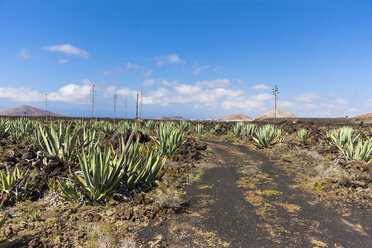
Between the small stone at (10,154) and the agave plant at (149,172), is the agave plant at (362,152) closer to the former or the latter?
the agave plant at (149,172)

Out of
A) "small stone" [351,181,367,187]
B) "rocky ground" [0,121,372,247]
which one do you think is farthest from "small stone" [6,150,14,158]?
"small stone" [351,181,367,187]

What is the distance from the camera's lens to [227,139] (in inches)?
660

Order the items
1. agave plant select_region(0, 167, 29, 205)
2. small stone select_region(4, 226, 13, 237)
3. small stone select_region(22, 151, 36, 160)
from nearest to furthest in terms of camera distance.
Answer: small stone select_region(4, 226, 13, 237)
agave plant select_region(0, 167, 29, 205)
small stone select_region(22, 151, 36, 160)

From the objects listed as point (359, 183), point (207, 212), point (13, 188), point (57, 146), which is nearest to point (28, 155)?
point (57, 146)

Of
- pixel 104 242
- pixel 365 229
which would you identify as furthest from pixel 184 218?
pixel 365 229

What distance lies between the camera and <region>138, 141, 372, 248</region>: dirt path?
340 centimetres

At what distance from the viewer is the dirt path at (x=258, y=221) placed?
3.40 meters

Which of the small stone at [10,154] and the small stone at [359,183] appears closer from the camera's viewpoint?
the small stone at [359,183]

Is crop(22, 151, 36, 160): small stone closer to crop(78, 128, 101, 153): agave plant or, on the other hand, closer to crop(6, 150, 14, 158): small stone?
crop(6, 150, 14, 158): small stone

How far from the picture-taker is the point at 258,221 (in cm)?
399

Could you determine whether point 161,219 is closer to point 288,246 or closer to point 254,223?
point 254,223

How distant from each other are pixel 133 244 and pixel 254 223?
211cm

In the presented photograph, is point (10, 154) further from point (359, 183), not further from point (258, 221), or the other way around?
point (359, 183)

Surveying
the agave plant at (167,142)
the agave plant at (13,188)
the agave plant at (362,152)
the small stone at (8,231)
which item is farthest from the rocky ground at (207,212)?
the agave plant at (167,142)
